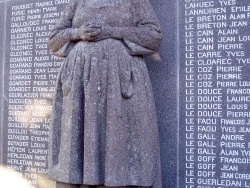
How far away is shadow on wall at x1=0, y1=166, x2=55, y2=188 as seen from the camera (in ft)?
21.1

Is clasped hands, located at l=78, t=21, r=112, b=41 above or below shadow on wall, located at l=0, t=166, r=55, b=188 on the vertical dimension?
above

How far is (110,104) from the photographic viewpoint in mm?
4945

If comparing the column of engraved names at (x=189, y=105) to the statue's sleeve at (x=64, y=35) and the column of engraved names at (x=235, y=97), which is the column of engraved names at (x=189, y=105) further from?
the statue's sleeve at (x=64, y=35)

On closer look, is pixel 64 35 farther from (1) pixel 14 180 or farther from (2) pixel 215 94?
(1) pixel 14 180

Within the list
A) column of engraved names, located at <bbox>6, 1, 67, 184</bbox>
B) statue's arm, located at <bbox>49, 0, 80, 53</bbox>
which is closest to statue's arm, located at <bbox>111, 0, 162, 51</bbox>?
statue's arm, located at <bbox>49, 0, 80, 53</bbox>

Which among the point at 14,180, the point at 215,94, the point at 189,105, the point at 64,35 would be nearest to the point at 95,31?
the point at 64,35

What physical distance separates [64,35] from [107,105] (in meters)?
1.06

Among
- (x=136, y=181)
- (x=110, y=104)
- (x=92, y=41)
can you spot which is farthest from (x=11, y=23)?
(x=136, y=181)

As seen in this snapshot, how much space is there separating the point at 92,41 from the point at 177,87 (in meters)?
1.24

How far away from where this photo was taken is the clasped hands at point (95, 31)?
16.6 feet

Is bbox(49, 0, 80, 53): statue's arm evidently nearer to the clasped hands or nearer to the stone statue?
the stone statue

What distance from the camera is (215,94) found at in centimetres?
545

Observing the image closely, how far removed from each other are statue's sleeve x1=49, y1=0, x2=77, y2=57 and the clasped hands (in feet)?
0.77

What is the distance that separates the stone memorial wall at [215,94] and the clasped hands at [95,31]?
43.1 inches
